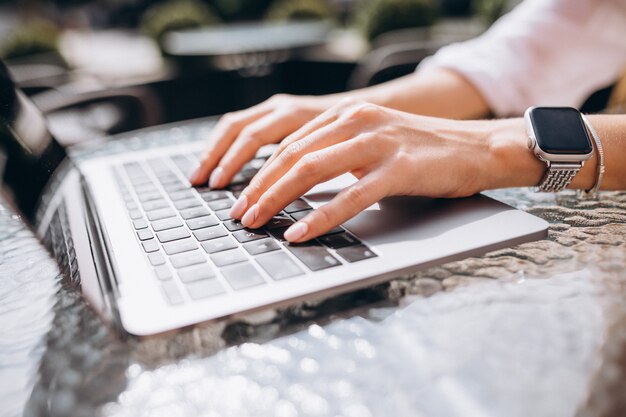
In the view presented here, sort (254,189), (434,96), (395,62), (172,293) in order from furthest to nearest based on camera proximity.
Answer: (395,62) → (434,96) → (254,189) → (172,293)

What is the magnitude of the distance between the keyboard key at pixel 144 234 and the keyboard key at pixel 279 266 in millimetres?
171

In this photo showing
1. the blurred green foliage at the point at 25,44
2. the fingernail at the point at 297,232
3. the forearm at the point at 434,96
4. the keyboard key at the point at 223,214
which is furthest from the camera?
the blurred green foliage at the point at 25,44

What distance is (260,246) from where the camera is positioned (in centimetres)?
56

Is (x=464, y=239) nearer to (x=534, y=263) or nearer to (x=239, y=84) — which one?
(x=534, y=263)

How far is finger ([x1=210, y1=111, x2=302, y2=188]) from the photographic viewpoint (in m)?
0.82

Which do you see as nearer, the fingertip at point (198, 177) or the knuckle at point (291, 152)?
the knuckle at point (291, 152)

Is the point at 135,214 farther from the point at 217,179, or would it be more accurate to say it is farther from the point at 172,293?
the point at 172,293

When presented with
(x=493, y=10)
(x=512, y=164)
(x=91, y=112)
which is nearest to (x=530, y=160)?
(x=512, y=164)

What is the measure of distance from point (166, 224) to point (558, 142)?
0.57 m

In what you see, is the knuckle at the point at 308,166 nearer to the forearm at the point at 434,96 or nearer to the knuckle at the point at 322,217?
the knuckle at the point at 322,217

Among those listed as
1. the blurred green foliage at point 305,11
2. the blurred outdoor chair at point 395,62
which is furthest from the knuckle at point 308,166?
the blurred green foliage at point 305,11

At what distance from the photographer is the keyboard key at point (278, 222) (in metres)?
0.62

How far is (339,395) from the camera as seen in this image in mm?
357

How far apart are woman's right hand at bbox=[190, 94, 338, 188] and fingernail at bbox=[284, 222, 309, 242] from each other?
28 centimetres
